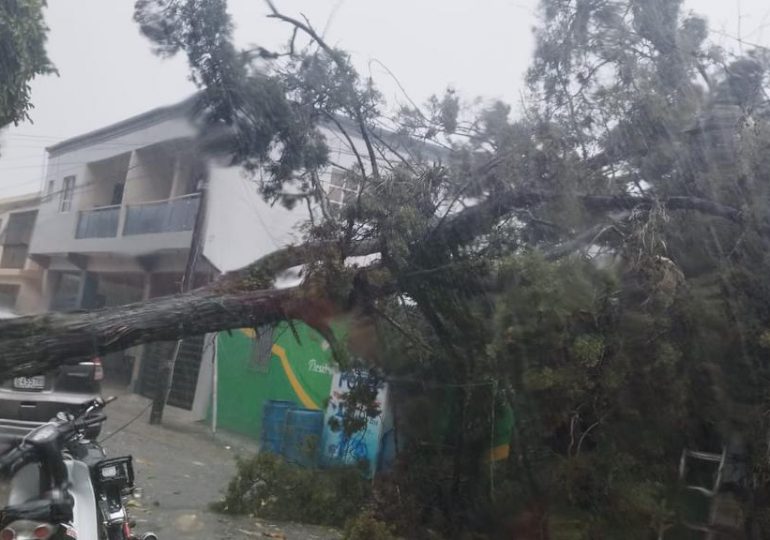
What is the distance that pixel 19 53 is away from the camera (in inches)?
348

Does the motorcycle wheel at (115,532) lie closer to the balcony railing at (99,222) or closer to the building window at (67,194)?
the building window at (67,194)

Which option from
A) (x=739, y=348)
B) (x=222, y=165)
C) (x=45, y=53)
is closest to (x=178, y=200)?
(x=222, y=165)

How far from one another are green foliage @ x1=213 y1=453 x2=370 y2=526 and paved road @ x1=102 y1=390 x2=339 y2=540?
133 mm

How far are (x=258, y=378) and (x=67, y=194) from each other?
553 cm

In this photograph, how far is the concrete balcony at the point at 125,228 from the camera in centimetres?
1518

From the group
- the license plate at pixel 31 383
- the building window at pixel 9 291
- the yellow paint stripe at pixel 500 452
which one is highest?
the building window at pixel 9 291

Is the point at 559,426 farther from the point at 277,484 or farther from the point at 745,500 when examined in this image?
the point at 277,484

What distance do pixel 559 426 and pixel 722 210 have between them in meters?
2.21

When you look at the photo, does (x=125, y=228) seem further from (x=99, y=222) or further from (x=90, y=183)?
(x=90, y=183)

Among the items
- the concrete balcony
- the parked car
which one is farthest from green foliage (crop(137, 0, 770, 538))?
the concrete balcony

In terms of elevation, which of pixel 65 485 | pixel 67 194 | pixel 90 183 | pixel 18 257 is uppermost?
pixel 90 183

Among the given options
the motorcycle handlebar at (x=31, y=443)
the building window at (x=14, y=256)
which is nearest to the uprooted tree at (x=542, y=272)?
the motorcycle handlebar at (x=31, y=443)

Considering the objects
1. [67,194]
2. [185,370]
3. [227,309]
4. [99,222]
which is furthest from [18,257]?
[227,309]

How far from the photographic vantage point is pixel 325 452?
27.9ft
